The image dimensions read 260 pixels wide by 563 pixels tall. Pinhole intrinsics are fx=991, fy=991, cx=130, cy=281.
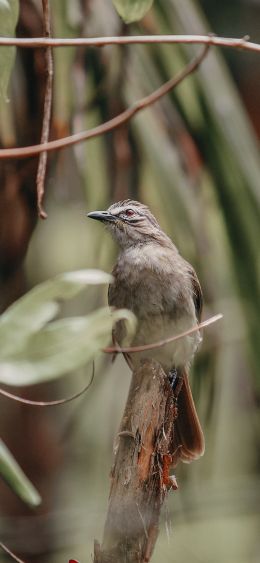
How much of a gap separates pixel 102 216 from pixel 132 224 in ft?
0.86

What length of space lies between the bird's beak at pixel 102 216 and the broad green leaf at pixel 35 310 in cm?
122

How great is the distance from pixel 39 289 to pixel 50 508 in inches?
109

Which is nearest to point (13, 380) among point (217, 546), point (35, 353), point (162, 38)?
point (35, 353)

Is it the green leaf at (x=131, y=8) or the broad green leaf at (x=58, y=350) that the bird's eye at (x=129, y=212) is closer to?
the green leaf at (x=131, y=8)

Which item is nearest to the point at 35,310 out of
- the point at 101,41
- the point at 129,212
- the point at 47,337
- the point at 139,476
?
the point at 47,337

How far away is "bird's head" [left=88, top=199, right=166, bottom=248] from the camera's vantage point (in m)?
2.91

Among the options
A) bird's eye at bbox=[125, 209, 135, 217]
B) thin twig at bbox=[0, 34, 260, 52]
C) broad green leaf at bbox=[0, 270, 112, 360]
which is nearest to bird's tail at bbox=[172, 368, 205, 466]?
bird's eye at bbox=[125, 209, 135, 217]

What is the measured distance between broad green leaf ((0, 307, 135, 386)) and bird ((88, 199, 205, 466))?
1.13 metres

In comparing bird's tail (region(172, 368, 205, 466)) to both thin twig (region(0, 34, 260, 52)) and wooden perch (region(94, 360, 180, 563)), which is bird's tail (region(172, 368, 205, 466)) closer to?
wooden perch (region(94, 360, 180, 563))

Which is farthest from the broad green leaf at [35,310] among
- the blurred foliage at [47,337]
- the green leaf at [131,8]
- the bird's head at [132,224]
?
the bird's head at [132,224]

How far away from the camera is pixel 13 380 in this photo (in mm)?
1235

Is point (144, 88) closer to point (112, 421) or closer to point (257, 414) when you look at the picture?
point (257, 414)

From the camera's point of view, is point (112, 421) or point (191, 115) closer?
point (191, 115)

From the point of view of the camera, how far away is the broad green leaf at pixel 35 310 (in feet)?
4.16
